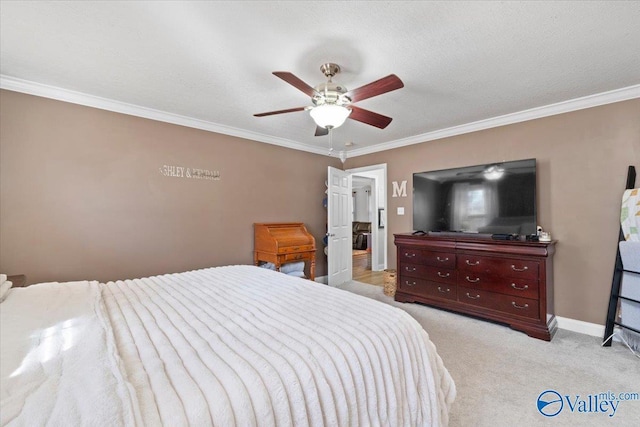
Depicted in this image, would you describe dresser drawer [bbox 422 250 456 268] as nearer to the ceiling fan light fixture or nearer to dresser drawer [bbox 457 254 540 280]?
dresser drawer [bbox 457 254 540 280]

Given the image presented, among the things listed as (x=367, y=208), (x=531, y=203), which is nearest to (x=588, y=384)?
(x=531, y=203)

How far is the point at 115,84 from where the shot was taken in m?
2.44

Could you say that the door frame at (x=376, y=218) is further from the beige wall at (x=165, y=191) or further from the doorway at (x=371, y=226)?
the beige wall at (x=165, y=191)

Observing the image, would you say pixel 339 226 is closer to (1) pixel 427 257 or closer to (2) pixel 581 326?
(1) pixel 427 257

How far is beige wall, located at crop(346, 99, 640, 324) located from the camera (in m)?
2.64

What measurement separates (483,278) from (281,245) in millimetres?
2407

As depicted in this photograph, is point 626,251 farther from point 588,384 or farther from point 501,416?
point 501,416

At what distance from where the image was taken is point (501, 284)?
2.88 m

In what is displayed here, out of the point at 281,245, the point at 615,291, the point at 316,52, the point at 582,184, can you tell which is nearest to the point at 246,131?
the point at 281,245

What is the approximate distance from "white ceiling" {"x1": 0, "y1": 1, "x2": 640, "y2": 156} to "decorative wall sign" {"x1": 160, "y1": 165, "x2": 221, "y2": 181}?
2.06 feet

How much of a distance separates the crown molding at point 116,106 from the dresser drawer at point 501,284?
3208 mm

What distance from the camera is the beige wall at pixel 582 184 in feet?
8.65

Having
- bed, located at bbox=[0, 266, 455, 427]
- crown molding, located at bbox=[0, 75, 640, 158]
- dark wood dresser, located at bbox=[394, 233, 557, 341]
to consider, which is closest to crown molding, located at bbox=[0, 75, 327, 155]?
crown molding, located at bbox=[0, 75, 640, 158]
